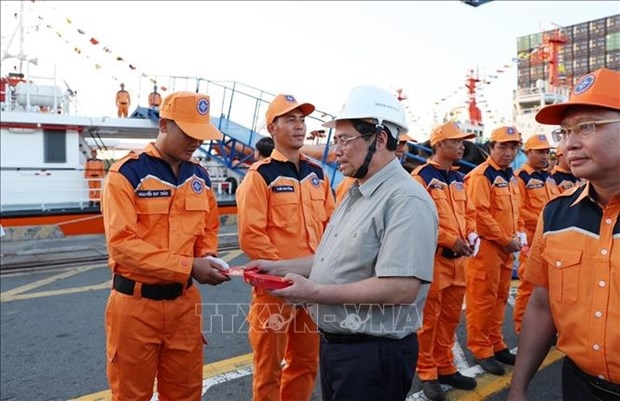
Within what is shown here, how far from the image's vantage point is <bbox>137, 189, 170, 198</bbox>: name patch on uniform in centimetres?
255

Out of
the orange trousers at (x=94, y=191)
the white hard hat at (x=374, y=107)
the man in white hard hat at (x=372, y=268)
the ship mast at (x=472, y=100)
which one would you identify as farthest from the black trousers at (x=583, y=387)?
the ship mast at (x=472, y=100)

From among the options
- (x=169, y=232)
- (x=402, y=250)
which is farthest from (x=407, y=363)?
(x=169, y=232)

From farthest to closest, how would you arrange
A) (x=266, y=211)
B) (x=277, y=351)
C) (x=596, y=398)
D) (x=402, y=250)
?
(x=266, y=211) < (x=277, y=351) < (x=402, y=250) < (x=596, y=398)

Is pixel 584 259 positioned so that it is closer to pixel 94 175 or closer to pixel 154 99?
pixel 94 175

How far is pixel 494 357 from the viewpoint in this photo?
4148mm

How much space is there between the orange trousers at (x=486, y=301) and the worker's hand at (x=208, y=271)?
2.71m

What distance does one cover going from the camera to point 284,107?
3342mm

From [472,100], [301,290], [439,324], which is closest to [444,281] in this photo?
[439,324]

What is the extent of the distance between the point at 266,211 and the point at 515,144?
284 centimetres

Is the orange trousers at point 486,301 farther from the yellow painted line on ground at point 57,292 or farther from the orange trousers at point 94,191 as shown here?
the orange trousers at point 94,191

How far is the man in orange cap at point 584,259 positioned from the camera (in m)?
1.51

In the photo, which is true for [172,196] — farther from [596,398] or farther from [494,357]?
[494,357]

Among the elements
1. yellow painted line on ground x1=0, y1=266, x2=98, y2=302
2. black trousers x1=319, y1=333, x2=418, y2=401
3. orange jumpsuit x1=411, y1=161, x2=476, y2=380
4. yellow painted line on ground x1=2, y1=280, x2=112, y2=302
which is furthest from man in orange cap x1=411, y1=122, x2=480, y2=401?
yellow painted line on ground x1=0, y1=266, x2=98, y2=302

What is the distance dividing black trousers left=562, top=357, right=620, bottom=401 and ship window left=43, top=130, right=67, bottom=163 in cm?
1216
